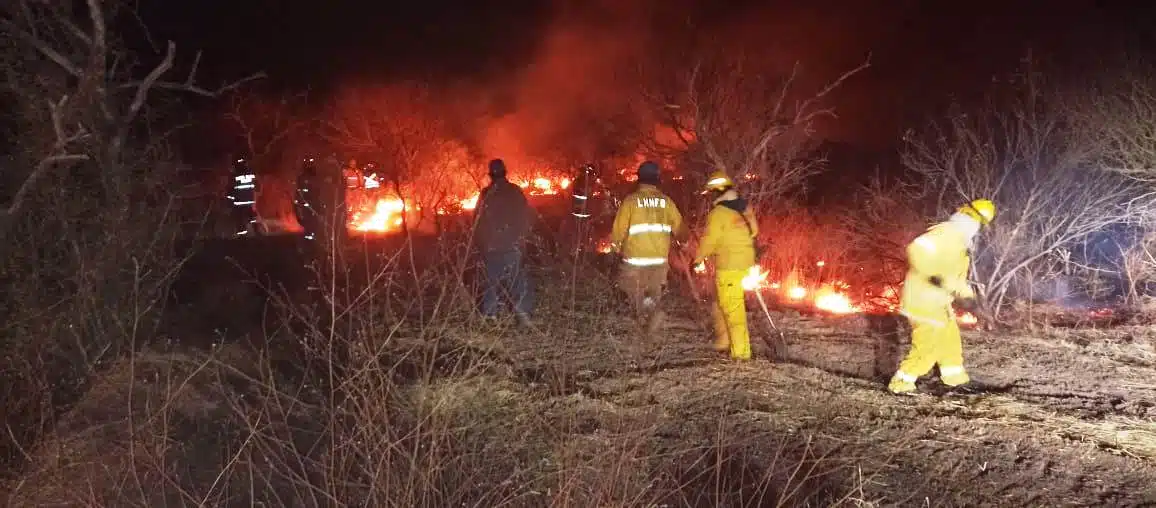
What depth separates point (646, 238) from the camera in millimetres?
6285

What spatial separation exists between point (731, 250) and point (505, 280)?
2.20 m

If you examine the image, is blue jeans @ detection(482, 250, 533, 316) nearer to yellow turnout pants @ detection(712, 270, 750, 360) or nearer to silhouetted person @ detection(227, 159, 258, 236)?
yellow turnout pants @ detection(712, 270, 750, 360)

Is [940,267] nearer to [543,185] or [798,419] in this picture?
[798,419]

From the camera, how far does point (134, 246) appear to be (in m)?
5.38

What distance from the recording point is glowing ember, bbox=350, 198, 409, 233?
43.6 feet

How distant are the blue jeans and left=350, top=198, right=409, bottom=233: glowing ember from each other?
674 cm

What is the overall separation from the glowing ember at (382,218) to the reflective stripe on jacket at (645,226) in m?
7.70

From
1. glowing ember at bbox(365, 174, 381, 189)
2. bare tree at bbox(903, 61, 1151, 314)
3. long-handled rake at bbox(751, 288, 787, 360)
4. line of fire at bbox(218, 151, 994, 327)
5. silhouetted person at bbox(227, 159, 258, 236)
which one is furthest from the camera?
silhouetted person at bbox(227, 159, 258, 236)

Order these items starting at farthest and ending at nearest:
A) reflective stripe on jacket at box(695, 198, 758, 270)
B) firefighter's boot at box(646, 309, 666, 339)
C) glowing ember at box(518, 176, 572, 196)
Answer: glowing ember at box(518, 176, 572, 196)
firefighter's boot at box(646, 309, 666, 339)
reflective stripe on jacket at box(695, 198, 758, 270)

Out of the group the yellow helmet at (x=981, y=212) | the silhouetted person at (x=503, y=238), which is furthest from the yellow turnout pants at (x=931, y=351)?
the silhouetted person at (x=503, y=238)

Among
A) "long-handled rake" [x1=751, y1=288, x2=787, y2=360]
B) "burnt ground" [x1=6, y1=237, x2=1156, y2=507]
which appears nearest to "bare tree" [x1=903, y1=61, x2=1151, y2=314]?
"burnt ground" [x1=6, y1=237, x2=1156, y2=507]

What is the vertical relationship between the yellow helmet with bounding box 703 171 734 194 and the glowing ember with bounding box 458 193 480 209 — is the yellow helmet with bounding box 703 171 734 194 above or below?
below

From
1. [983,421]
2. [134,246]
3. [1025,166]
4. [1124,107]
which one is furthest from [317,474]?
[1124,107]

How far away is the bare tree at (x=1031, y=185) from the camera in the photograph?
7.02m
